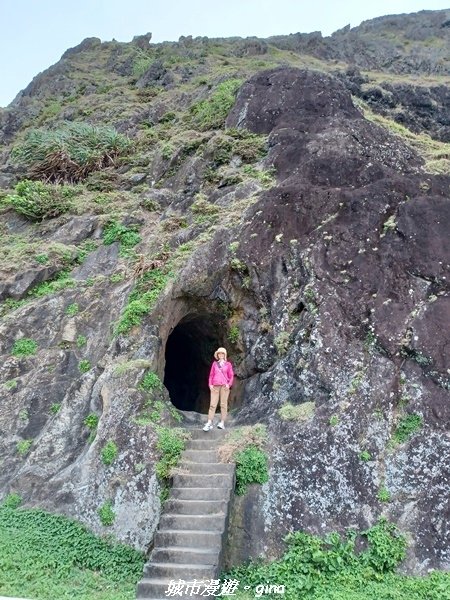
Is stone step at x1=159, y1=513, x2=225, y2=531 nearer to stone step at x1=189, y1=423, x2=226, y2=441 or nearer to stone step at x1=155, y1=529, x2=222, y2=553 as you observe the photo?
stone step at x1=155, y1=529, x2=222, y2=553

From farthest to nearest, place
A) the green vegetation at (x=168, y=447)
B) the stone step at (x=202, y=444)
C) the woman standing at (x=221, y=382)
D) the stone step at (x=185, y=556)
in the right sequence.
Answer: the woman standing at (x=221, y=382), the stone step at (x=202, y=444), the green vegetation at (x=168, y=447), the stone step at (x=185, y=556)

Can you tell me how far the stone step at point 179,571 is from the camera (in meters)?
7.23

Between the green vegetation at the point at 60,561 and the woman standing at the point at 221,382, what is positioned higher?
the woman standing at the point at 221,382

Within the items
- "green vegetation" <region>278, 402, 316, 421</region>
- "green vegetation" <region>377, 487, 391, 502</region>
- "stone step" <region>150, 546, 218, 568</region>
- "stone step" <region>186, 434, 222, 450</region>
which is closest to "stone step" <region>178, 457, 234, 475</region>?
"stone step" <region>186, 434, 222, 450</region>

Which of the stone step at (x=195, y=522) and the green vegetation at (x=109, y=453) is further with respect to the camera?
the green vegetation at (x=109, y=453)

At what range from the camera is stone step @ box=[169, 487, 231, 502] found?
27.3 ft

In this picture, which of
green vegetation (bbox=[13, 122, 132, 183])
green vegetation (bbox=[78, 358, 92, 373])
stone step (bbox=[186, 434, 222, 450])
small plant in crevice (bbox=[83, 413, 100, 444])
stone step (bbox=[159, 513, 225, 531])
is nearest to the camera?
stone step (bbox=[159, 513, 225, 531])

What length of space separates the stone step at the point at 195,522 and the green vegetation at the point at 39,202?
38.2ft

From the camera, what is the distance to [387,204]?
11.5m

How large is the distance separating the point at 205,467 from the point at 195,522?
1.09 meters

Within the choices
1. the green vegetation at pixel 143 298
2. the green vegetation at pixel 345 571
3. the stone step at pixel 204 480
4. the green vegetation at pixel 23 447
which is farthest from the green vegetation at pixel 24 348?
the green vegetation at pixel 345 571

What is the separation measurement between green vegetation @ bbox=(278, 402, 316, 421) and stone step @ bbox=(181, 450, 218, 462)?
4.41ft

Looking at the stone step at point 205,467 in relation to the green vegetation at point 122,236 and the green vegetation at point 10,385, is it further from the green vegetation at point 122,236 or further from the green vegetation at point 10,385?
the green vegetation at point 122,236

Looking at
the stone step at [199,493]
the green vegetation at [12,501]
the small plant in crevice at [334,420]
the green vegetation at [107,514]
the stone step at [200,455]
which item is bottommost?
the green vegetation at [12,501]
